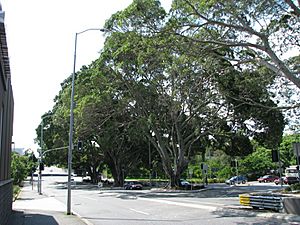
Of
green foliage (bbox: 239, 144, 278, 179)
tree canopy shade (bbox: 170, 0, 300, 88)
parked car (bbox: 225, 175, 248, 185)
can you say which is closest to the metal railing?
tree canopy shade (bbox: 170, 0, 300, 88)

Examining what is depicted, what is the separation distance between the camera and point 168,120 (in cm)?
4097

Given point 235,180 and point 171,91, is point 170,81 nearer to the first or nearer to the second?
point 171,91

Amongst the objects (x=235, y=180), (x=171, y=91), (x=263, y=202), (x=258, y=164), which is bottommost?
(x=235, y=180)

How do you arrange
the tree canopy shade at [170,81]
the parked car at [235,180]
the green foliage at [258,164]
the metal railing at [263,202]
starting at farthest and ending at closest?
the green foliage at [258,164] < the parked car at [235,180] < the tree canopy shade at [170,81] < the metal railing at [263,202]

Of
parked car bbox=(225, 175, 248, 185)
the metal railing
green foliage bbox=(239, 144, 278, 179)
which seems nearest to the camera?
the metal railing

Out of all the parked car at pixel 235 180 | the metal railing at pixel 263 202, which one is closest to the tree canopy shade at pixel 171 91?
the metal railing at pixel 263 202

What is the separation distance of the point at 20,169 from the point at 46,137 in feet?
23.0

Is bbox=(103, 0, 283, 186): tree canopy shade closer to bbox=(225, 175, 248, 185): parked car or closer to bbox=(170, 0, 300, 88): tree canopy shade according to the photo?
bbox=(170, 0, 300, 88): tree canopy shade

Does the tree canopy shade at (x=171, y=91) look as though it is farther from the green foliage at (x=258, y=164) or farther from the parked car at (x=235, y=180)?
the green foliage at (x=258, y=164)

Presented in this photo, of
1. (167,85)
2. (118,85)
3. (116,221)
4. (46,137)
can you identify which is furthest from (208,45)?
(46,137)

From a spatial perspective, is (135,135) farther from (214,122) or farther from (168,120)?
(214,122)

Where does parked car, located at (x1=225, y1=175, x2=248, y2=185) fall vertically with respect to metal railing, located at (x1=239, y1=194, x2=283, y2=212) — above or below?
below

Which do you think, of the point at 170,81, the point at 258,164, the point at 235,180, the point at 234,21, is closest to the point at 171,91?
the point at 170,81

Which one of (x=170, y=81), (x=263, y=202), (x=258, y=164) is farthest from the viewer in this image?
(x=258, y=164)
